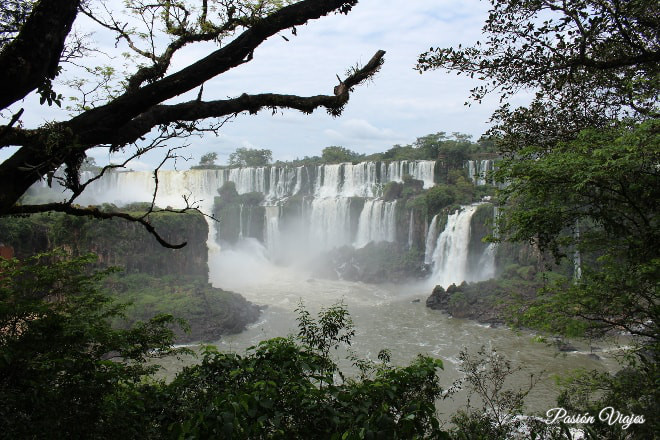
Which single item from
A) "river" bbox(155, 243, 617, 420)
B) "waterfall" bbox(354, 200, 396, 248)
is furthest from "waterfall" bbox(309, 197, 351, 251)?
"river" bbox(155, 243, 617, 420)

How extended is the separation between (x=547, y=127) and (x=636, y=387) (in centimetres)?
337

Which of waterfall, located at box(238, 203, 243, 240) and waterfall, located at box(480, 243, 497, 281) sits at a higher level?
waterfall, located at box(238, 203, 243, 240)

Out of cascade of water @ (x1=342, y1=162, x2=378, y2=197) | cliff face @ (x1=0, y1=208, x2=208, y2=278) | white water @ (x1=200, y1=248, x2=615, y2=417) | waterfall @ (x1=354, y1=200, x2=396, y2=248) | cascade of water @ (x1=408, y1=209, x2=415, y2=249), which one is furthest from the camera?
cascade of water @ (x1=342, y1=162, x2=378, y2=197)

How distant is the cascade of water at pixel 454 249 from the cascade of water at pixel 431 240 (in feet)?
2.64

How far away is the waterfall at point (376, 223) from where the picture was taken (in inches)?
1245

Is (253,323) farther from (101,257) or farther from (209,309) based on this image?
(101,257)

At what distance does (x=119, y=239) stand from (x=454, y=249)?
61.4 ft

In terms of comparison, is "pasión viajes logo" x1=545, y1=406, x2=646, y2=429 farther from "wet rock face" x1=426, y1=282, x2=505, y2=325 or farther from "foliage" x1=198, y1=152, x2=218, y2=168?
"foliage" x1=198, y1=152, x2=218, y2=168

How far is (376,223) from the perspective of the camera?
107ft

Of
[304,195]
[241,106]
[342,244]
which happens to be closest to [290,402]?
[241,106]

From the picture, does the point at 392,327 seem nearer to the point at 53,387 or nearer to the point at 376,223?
the point at 376,223

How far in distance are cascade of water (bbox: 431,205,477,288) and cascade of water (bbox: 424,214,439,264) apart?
805 millimetres

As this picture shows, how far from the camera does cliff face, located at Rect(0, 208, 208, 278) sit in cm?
1825

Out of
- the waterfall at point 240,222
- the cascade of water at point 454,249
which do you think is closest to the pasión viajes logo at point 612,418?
the cascade of water at point 454,249
